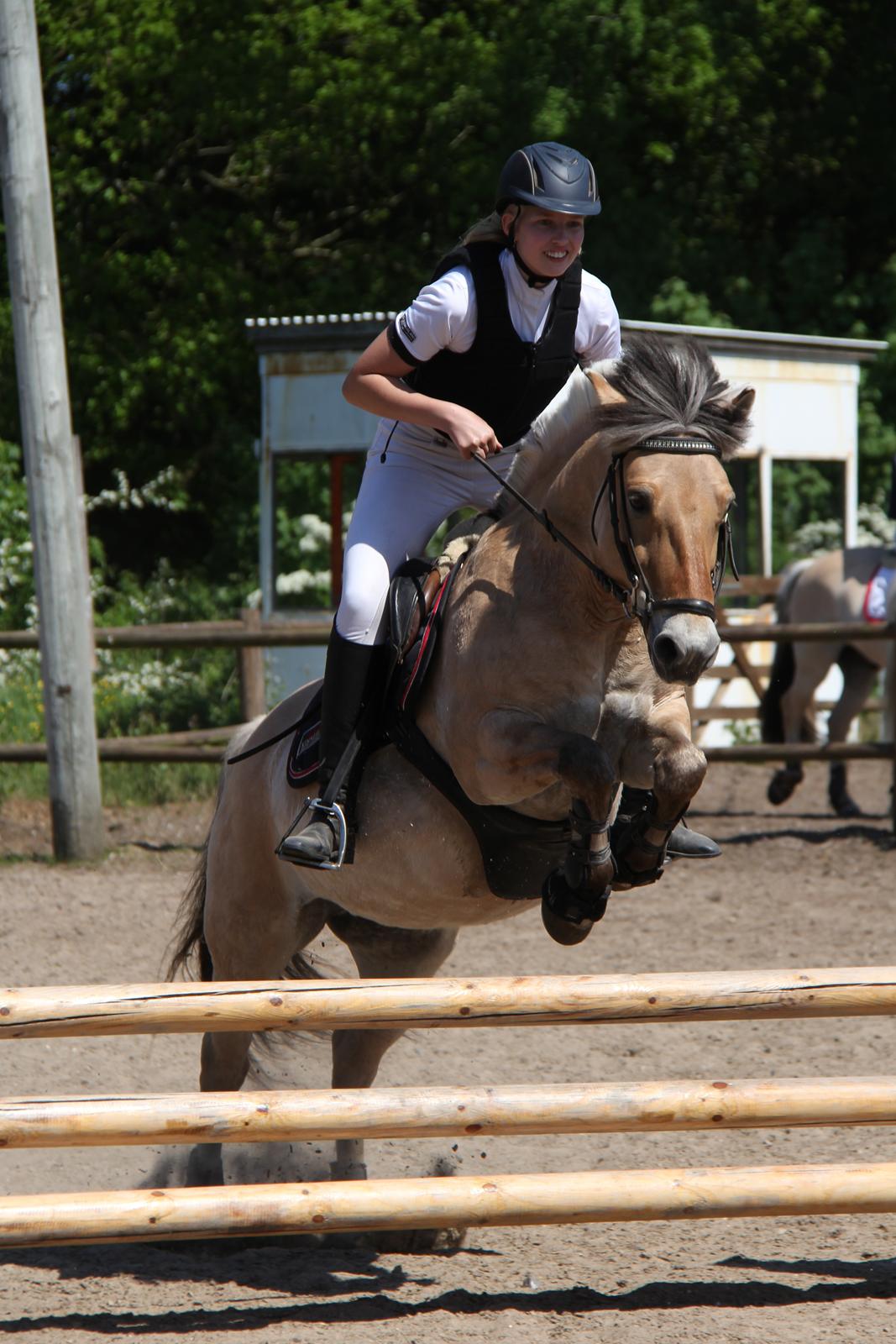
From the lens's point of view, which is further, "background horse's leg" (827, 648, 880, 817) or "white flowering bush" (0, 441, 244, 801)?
"background horse's leg" (827, 648, 880, 817)

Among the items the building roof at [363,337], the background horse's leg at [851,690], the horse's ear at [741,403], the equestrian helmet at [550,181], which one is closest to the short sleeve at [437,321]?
the equestrian helmet at [550,181]

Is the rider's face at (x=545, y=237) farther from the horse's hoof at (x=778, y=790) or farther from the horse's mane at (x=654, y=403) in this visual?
the horse's hoof at (x=778, y=790)

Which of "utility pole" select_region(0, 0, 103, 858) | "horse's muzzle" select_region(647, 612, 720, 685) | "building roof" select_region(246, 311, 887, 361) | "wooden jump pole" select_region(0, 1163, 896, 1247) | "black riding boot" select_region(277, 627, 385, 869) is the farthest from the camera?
"building roof" select_region(246, 311, 887, 361)

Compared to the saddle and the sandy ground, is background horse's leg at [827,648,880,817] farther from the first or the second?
the saddle

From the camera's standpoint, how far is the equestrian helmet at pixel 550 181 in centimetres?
367

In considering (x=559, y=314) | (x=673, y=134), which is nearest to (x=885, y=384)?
(x=673, y=134)

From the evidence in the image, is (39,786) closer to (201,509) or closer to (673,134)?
(201,509)

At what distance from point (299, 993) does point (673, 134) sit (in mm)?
20054

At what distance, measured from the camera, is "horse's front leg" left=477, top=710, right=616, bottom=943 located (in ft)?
11.3

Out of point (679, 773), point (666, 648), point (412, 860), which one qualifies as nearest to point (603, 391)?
point (666, 648)

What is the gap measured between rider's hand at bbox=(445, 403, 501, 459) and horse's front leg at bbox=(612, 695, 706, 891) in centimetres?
74

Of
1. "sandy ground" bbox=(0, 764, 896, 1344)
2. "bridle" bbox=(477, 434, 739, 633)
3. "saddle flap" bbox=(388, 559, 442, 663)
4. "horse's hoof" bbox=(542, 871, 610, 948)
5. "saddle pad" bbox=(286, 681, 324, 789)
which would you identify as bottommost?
"sandy ground" bbox=(0, 764, 896, 1344)

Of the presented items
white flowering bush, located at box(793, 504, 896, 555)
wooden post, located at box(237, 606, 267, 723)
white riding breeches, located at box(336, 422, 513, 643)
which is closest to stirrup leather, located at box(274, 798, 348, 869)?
white riding breeches, located at box(336, 422, 513, 643)

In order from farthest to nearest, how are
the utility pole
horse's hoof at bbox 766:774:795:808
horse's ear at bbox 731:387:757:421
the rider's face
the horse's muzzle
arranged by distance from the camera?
1. horse's hoof at bbox 766:774:795:808
2. the utility pole
3. the rider's face
4. horse's ear at bbox 731:387:757:421
5. the horse's muzzle
